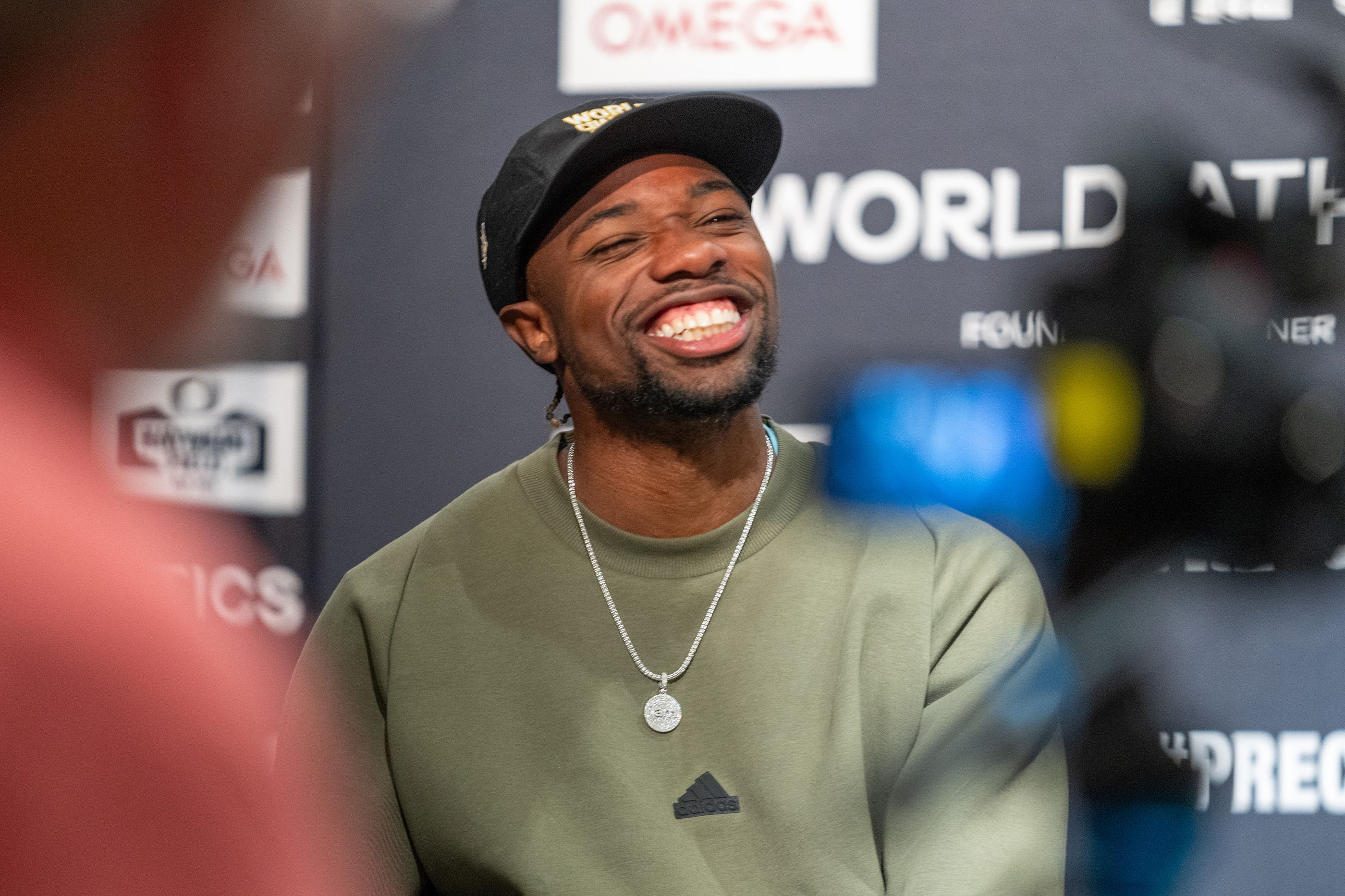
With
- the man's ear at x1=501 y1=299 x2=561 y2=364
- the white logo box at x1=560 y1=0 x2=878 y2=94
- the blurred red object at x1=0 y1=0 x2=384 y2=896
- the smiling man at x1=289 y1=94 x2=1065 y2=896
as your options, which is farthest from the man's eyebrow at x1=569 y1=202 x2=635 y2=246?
the blurred red object at x1=0 y1=0 x2=384 y2=896

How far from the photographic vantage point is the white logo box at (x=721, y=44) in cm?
195

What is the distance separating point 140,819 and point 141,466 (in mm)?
1558

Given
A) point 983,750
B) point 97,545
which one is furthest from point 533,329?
point 97,545

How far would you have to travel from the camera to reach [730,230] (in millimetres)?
1613

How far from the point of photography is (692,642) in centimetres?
155

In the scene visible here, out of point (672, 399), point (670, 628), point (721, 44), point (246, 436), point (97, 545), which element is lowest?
point (670, 628)

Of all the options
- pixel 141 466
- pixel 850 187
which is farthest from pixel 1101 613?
pixel 141 466

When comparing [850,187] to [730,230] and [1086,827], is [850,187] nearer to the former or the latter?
[730,230]

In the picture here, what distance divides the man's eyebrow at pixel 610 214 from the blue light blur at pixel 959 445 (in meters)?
0.50

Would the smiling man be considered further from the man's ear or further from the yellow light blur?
the yellow light blur

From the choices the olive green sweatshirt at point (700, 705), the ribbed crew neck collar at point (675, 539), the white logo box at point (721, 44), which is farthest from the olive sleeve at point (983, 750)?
the white logo box at point (721, 44)

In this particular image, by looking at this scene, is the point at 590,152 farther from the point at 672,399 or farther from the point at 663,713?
the point at 663,713

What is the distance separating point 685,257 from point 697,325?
8 cm

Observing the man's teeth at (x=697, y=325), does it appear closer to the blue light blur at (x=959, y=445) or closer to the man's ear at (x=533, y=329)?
the man's ear at (x=533, y=329)
